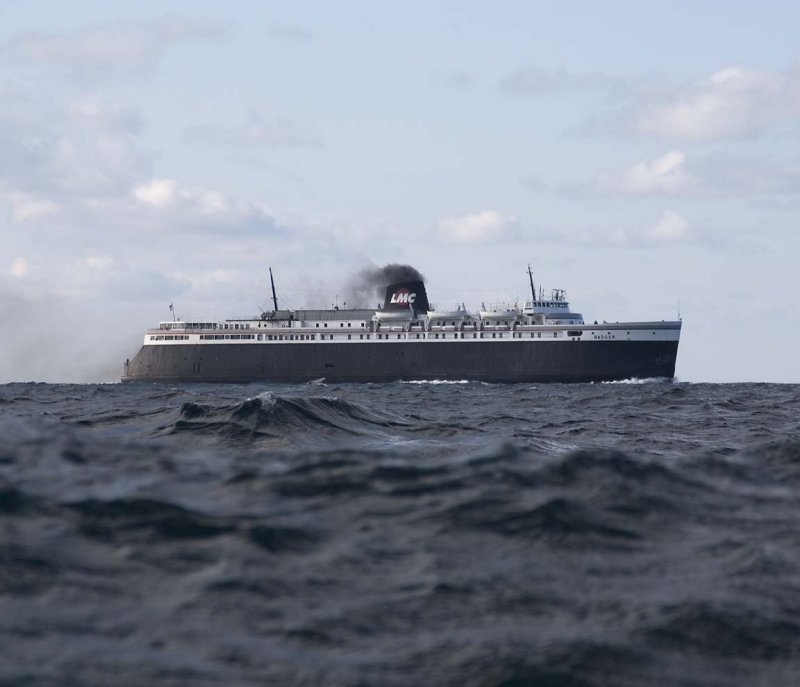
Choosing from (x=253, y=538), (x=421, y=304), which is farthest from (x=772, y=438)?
(x=421, y=304)

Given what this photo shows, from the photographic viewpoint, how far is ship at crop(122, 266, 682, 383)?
85.4 m

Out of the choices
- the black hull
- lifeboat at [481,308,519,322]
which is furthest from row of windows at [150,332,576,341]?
Answer: lifeboat at [481,308,519,322]

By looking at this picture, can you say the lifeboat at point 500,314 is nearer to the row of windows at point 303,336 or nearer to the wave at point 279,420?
the row of windows at point 303,336

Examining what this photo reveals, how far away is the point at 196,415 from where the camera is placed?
2047 cm

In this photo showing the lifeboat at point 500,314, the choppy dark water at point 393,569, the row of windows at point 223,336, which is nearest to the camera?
the choppy dark water at point 393,569

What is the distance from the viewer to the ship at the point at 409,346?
8544 cm

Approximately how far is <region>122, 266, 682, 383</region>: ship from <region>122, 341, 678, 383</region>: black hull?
0.08 metres

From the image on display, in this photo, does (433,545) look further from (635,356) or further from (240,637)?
(635,356)

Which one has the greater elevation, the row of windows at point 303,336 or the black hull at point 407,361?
the row of windows at point 303,336

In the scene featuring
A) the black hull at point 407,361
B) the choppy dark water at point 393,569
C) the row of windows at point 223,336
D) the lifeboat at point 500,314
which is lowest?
the black hull at point 407,361

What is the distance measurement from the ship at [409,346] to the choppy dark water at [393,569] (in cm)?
7261

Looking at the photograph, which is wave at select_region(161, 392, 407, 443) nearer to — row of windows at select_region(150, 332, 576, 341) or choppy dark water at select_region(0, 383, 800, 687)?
choppy dark water at select_region(0, 383, 800, 687)

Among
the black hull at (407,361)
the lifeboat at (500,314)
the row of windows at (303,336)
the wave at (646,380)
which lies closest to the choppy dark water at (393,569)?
the wave at (646,380)

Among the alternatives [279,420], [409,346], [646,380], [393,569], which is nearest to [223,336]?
[409,346]
